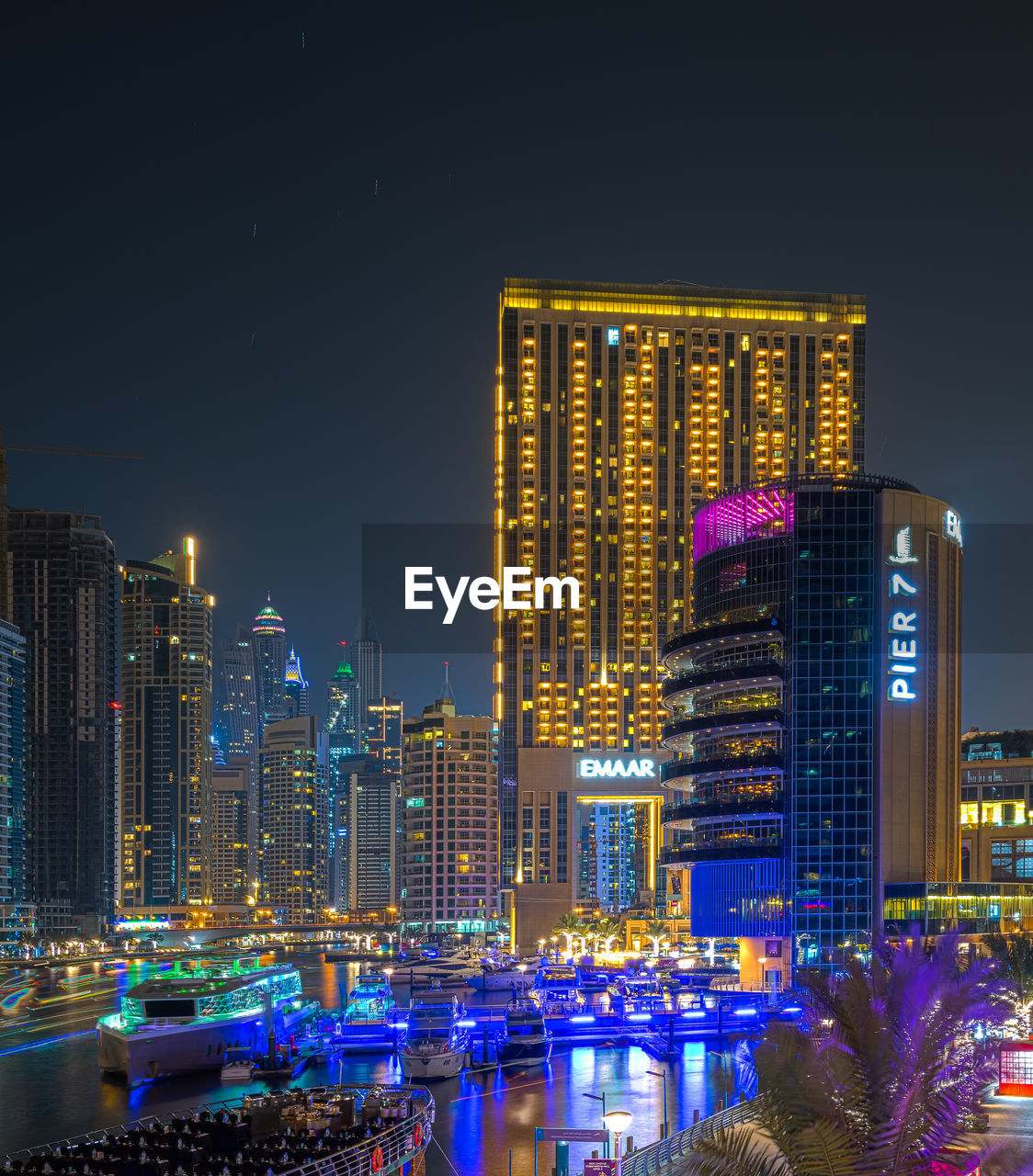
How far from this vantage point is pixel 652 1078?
10694 cm

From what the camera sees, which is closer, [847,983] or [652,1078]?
[847,983]

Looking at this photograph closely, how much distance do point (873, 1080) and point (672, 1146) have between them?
17405mm

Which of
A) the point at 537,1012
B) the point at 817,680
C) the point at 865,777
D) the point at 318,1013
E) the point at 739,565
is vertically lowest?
the point at 318,1013

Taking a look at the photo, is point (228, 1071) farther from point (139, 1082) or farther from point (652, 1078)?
point (652, 1078)

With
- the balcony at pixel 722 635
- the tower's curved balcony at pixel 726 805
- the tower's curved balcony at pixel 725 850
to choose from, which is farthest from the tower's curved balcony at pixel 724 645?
the tower's curved balcony at pixel 725 850

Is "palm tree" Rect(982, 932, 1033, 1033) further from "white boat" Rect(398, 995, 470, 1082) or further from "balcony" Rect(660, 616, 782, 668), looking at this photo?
"balcony" Rect(660, 616, 782, 668)

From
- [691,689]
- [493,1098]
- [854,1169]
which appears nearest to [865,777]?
[691,689]

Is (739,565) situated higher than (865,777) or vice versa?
(739,565)

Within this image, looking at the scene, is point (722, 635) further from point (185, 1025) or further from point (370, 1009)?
point (185, 1025)

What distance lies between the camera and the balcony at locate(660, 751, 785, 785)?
16050 centimetres

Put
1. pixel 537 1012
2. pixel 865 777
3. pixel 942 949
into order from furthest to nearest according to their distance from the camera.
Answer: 1. pixel 865 777
2. pixel 537 1012
3. pixel 942 949

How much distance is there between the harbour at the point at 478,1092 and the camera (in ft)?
283

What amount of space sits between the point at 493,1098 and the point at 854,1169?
74568 mm

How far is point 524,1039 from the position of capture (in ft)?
381
